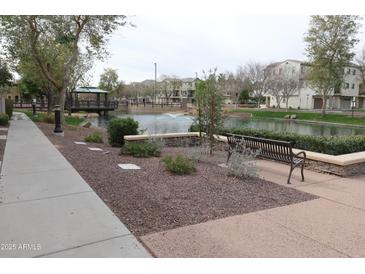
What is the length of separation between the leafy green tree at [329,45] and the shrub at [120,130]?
29.1 m

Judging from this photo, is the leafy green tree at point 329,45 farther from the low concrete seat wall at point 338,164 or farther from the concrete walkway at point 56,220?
the concrete walkway at point 56,220

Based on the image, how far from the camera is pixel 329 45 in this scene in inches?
1302

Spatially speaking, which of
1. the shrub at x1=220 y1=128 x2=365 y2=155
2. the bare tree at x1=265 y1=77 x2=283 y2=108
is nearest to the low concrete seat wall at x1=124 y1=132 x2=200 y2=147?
the shrub at x1=220 y1=128 x2=365 y2=155

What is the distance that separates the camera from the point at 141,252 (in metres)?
2.95

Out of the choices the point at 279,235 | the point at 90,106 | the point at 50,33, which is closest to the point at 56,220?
the point at 279,235

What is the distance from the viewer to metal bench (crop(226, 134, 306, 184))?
20.2 feet

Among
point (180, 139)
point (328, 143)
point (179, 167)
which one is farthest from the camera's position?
point (180, 139)

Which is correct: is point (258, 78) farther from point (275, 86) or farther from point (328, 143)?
point (328, 143)

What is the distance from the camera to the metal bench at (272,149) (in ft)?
20.2

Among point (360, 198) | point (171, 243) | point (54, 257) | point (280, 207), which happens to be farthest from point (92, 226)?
point (360, 198)

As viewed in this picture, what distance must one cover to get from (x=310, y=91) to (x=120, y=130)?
1977 inches

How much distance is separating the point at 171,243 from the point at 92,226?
960 millimetres

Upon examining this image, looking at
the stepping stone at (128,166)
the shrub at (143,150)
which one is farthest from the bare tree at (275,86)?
the stepping stone at (128,166)

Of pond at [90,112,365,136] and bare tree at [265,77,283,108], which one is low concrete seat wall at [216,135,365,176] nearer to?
pond at [90,112,365,136]
